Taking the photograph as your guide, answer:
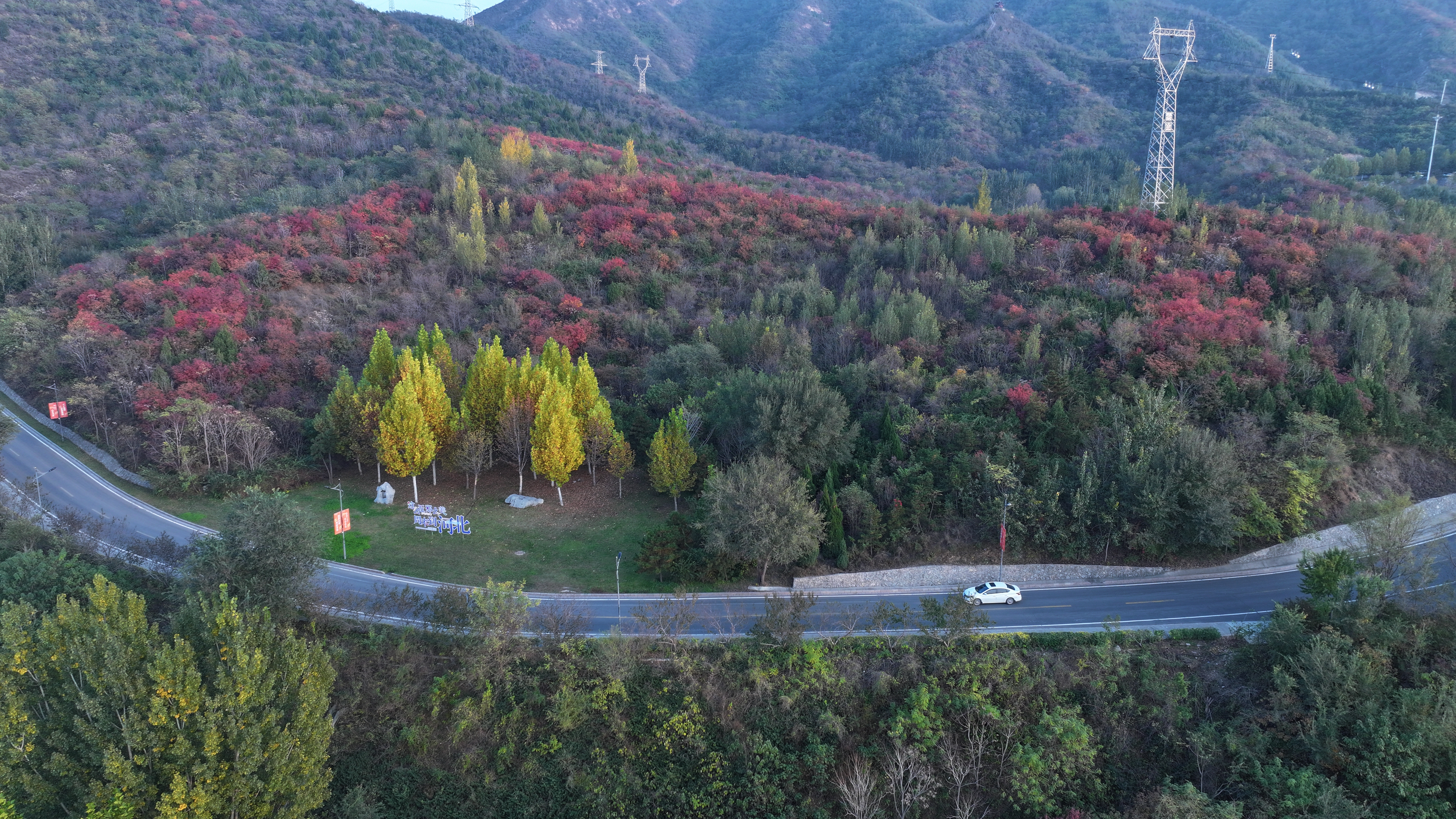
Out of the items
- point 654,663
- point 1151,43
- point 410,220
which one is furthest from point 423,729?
point 1151,43

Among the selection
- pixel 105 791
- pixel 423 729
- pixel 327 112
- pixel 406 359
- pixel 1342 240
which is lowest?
pixel 423 729

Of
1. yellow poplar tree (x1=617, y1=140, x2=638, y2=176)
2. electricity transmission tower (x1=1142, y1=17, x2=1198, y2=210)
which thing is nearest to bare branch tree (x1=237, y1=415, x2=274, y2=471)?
yellow poplar tree (x1=617, y1=140, x2=638, y2=176)

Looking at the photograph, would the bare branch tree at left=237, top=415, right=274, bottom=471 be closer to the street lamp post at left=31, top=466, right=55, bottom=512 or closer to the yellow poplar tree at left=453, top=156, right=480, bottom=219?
the street lamp post at left=31, top=466, right=55, bottom=512

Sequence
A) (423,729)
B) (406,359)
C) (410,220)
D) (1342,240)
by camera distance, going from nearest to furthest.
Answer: (423,729) → (406,359) → (1342,240) → (410,220)

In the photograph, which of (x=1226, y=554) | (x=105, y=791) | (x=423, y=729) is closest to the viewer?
(x=105, y=791)

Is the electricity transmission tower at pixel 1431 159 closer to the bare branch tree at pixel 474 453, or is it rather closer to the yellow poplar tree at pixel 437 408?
the bare branch tree at pixel 474 453

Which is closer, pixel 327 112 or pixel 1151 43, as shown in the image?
pixel 1151 43

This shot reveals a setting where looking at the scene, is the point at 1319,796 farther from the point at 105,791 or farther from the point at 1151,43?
the point at 1151,43
